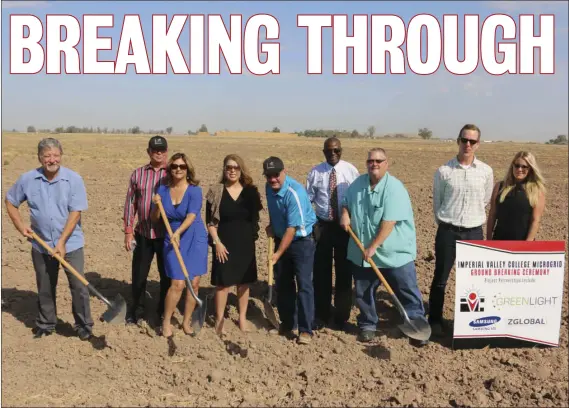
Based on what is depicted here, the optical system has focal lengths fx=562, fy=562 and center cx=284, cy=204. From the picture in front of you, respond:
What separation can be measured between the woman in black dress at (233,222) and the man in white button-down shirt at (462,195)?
1600 millimetres

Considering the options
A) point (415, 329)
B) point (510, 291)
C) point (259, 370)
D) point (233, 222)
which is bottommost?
point (259, 370)

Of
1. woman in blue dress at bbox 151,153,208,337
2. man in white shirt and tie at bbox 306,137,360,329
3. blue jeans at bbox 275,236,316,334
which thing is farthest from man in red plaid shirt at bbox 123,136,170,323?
man in white shirt and tie at bbox 306,137,360,329

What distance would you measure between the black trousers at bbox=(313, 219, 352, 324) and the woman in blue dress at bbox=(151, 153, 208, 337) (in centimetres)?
109

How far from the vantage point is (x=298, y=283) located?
4.98 meters

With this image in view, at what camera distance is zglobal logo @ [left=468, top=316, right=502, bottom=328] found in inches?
192

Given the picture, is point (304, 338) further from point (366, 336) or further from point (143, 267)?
point (143, 267)

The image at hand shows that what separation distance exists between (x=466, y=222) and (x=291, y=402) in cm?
209

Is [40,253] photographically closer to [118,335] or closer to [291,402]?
[118,335]

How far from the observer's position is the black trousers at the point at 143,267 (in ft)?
16.9

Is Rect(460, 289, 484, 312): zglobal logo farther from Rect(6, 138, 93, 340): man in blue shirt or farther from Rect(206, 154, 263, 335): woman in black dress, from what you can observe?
Rect(6, 138, 93, 340): man in blue shirt

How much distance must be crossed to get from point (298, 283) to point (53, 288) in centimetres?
221

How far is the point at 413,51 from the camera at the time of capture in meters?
8.48

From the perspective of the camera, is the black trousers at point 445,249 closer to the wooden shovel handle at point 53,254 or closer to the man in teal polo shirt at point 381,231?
the man in teal polo shirt at point 381,231

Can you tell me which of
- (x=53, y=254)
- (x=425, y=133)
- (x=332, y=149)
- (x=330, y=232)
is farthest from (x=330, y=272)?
(x=425, y=133)
